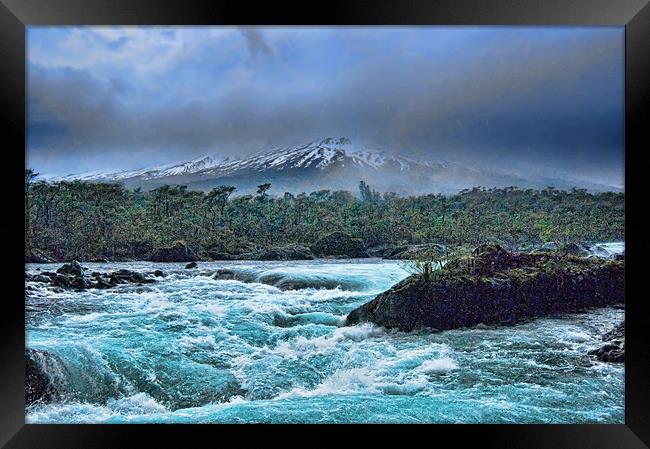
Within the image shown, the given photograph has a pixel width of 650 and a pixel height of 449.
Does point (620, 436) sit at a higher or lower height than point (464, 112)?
lower

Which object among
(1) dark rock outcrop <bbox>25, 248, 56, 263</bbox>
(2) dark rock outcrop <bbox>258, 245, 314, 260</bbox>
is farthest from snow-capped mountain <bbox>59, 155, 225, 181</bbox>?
(2) dark rock outcrop <bbox>258, 245, 314, 260</bbox>

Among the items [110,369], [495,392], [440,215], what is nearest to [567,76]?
[440,215]

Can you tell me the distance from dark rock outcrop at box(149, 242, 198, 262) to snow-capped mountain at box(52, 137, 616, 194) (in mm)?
438

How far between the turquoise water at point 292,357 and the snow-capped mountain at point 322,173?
21.9 inches

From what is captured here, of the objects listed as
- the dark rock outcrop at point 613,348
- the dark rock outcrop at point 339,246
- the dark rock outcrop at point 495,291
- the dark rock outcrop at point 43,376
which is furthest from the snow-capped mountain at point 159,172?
the dark rock outcrop at point 613,348

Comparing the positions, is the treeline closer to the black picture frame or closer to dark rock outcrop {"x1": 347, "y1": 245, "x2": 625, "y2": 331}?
dark rock outcrop {"x1": 347, "y1": 245, "x2": 625, "y2": 331}

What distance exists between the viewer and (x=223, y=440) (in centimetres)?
273

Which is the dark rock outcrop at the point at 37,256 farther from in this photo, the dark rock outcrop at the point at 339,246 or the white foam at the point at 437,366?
the white foam at the point at 437,366

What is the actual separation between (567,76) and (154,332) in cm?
335

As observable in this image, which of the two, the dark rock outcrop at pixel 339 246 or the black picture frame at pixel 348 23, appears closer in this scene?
the black picture frame at pixel 348 23

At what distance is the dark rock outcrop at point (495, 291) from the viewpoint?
293 cm

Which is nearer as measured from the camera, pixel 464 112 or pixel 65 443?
pixel 65 443

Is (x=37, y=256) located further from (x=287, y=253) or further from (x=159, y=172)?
(x=287, y=253)
